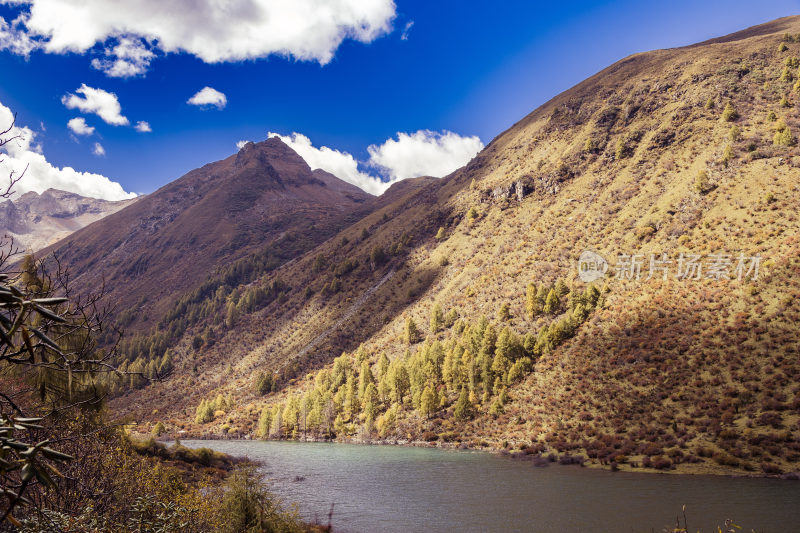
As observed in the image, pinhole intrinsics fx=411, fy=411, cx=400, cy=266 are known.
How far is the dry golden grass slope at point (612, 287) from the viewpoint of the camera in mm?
44625

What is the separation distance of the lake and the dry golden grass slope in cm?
729

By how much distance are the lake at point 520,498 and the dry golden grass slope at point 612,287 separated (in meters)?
7.29

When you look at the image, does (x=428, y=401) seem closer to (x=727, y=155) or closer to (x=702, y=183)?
(x=702, y=183)

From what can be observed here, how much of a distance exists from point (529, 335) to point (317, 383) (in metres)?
50.4

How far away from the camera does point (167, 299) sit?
187 metres

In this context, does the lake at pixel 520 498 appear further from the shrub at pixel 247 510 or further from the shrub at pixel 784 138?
the shrub at pixel 784 138

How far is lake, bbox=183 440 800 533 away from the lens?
83.7 feet

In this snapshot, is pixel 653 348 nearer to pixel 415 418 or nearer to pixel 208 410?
pixel 415 418

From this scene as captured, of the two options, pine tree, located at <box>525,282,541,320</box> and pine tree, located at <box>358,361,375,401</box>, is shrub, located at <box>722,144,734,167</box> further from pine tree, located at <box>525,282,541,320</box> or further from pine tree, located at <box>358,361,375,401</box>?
pine tree, located at <box>358,361,375,401</box>

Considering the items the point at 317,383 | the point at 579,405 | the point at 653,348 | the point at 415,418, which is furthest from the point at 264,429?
the point at 653,348

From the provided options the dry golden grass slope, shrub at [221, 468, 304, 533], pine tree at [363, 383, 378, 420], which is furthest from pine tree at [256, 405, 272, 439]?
shrub at [221, 468, 304, 533]

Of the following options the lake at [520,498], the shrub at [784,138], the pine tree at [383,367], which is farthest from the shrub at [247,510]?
the shrub at [784,138]

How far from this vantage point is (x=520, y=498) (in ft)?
103

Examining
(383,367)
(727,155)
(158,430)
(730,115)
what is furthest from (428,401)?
(730,115)
